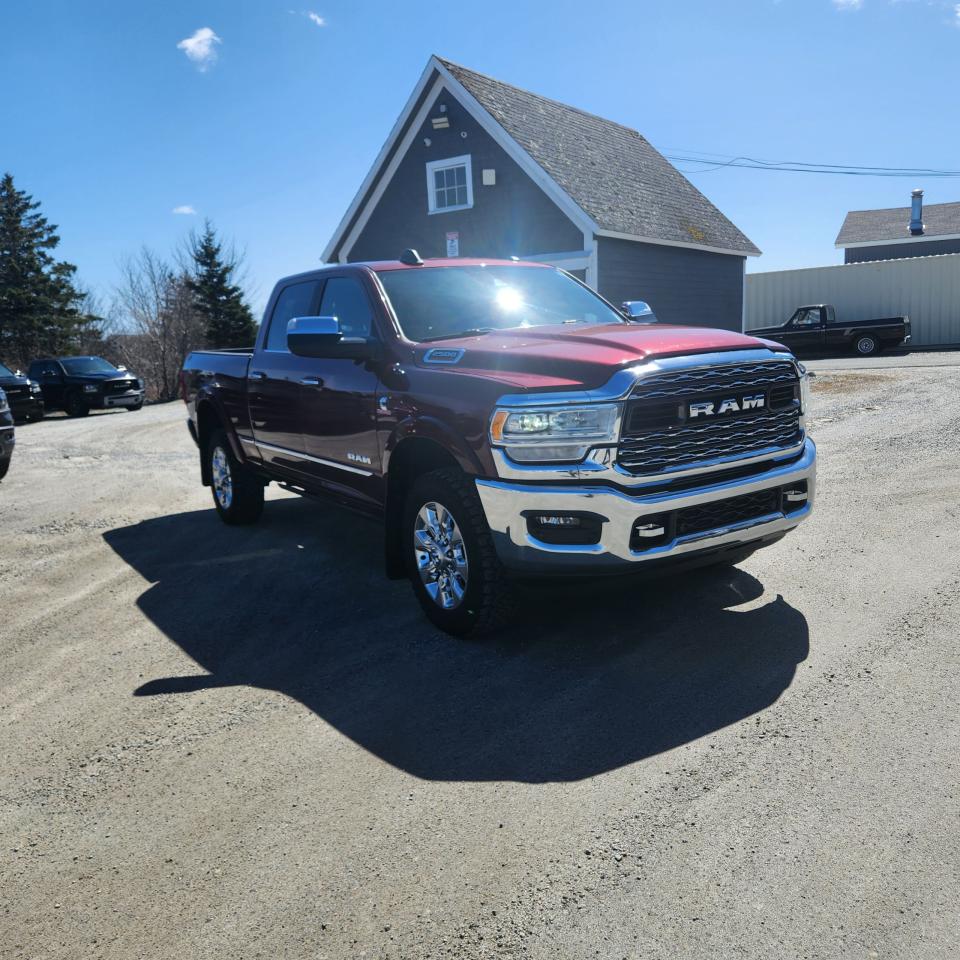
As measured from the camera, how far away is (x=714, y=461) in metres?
4.21

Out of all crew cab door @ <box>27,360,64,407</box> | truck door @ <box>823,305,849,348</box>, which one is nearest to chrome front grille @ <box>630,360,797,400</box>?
crew cab door @ <box>27,360,64,407</box>

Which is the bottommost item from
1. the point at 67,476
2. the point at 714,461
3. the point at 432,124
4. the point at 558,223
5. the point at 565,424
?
the point at 67,476

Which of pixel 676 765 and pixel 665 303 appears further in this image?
pixel 665 303

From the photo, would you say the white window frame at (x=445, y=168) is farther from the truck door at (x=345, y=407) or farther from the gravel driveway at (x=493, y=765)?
the gravel driveway at (x=493, y=765)

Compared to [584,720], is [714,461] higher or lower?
→ higher

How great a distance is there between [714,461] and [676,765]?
155 centimetres

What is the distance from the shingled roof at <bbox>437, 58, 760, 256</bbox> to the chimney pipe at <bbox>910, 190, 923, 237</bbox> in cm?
1700

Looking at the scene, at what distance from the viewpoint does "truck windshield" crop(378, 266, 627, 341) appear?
529 cm

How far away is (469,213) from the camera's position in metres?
20.9

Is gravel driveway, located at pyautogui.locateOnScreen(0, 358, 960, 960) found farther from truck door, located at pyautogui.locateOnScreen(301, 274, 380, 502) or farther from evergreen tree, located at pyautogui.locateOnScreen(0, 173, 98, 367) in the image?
evergreen tree, located at pyautogui.locateOnScreen(0, 173, 98, 367)

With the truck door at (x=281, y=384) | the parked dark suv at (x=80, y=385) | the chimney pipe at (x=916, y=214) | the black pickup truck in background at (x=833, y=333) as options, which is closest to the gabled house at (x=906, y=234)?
the chimney pipe at (x=916, y=214)

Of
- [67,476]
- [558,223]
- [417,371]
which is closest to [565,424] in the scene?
[417,371]

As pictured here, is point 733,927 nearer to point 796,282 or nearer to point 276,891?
point 276,891

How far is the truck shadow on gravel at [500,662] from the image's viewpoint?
3490 mm
